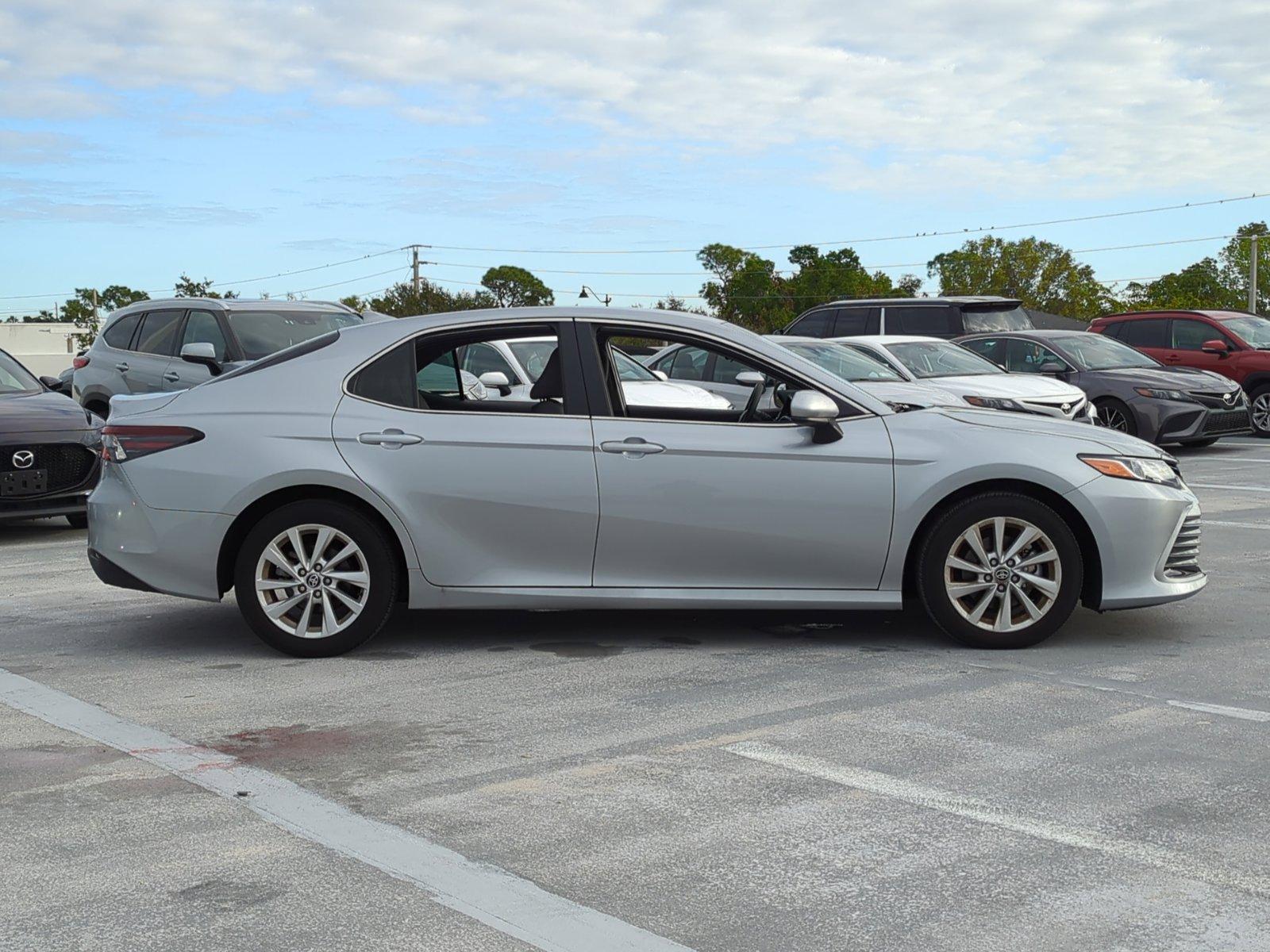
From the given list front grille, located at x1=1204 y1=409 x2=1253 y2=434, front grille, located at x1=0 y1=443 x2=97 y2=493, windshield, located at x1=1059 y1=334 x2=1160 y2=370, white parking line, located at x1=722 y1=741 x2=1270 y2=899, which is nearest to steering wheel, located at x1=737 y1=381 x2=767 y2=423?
white parking line, located at x1=722 y1=741 x2=1270 y2=899

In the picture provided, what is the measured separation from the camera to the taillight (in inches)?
269

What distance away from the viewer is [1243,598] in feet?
26.9

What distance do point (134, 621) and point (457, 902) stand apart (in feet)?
14.7

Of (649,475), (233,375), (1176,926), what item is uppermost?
(233,375)

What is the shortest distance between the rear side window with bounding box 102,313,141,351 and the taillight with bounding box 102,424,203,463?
351 inches

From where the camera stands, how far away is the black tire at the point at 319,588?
263 inches

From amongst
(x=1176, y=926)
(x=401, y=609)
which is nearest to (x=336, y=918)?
(x=1176, y=926)

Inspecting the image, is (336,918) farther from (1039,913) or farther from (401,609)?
(401,609)

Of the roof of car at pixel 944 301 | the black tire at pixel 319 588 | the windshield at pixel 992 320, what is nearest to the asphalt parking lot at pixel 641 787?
the black tire at pixel 319 588

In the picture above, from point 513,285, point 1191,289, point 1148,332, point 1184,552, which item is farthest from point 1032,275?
point 1184,552

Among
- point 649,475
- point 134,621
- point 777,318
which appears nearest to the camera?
point 649,475

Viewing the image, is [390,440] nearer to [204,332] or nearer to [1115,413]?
[204,332]

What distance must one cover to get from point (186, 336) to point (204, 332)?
27cm

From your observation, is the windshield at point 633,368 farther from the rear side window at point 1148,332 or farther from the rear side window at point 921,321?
the rear side window at point 1148,332
